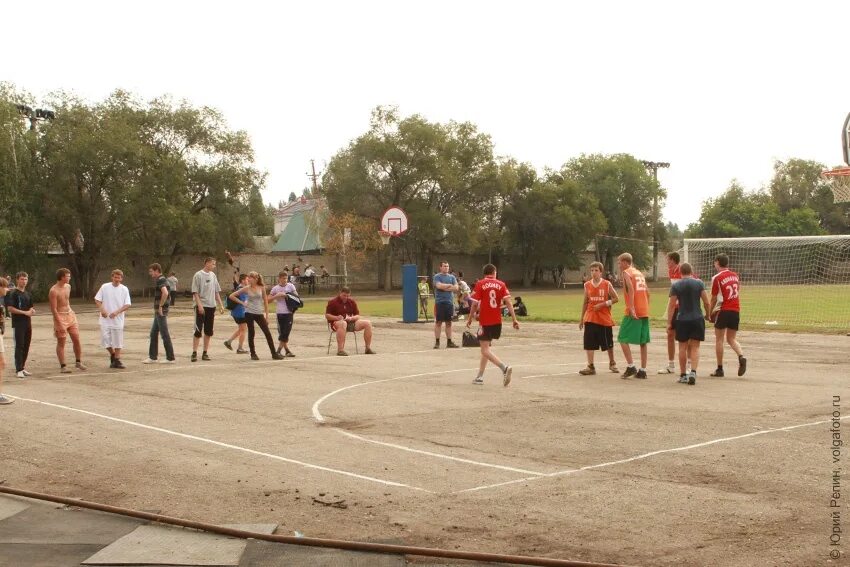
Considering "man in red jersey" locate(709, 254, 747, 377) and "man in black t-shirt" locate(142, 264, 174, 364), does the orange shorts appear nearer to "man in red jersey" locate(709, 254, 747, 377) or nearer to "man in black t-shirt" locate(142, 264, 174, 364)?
"man in black t-shirt" locate(142, 264, 174, 364)

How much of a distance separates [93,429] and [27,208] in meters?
43.8

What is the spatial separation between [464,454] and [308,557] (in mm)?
3356

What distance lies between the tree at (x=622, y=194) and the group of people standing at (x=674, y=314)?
6955 cm

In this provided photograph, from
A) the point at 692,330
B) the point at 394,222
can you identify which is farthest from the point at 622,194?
the point at 692,330

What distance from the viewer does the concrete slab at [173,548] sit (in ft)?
19.4

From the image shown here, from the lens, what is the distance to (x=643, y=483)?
7809mm

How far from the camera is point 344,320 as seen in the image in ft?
66.0

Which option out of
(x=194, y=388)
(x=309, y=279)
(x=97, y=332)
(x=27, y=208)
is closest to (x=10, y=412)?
(x=194, y=388)

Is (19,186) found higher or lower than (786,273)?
higher

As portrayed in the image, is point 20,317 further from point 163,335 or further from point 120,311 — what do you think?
point 163,335

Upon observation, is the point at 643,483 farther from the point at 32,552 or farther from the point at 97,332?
the point at 97,332

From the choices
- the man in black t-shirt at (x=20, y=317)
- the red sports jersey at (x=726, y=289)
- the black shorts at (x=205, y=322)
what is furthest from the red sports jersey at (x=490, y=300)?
the man in black t-shirt at (x=20, y=317)

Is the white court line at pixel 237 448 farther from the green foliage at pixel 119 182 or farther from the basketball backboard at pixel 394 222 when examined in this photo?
the green foliage at pixel 119 182

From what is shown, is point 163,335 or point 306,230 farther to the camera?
point 306,230
